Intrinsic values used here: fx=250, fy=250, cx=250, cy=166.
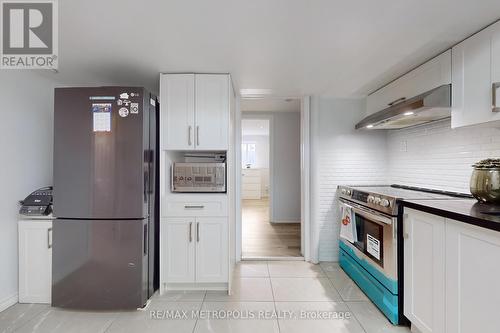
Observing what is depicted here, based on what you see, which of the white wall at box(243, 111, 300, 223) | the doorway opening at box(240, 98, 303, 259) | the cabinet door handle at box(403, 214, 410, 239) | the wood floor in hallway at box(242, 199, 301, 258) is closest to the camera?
the cabinet door handle at box(403, 214, 410, 239)

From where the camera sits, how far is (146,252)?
219cm

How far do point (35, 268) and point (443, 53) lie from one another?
3.81m

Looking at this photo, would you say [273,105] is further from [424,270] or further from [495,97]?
[424,270]

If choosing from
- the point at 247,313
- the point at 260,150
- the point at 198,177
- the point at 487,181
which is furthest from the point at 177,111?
the point at 260,150

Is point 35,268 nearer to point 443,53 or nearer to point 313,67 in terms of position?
point 313,67

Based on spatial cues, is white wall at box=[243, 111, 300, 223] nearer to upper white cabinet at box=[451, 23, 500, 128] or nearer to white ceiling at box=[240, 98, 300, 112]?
white ceiling at box=[240, 98, 300, 112]

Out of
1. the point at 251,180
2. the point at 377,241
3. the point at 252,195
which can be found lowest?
the point at 252,195

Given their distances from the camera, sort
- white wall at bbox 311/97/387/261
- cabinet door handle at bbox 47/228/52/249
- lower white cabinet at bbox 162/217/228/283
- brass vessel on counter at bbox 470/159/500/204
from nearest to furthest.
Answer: brass vessel on counter at bbox 470/159/500/204 → cabinet door handle at bbox 47/228/52/249 → lower white cabinet at bbox 162/217/228/283 → white wall at bbox 311/97/387/261

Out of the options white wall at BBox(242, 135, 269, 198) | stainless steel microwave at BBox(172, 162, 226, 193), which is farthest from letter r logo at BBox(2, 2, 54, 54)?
white wall at BBox(242, 135, 269, 198)

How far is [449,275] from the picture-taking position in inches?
57.1

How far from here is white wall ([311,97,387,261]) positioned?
3197 millimetres

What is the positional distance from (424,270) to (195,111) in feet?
7.27

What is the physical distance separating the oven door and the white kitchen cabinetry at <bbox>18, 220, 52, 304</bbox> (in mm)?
2816

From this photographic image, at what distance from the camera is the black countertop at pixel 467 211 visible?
1.20 m
